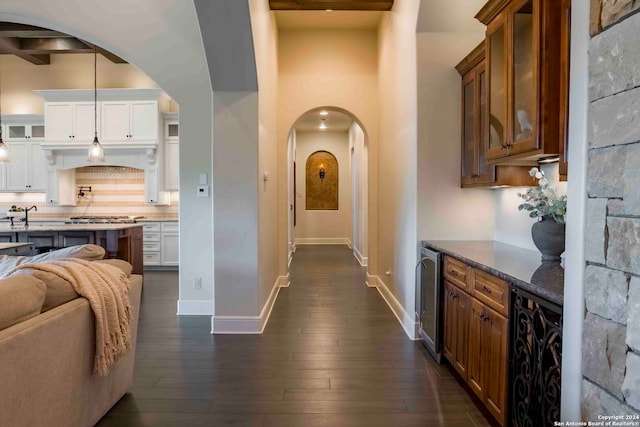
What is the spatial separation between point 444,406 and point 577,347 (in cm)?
119

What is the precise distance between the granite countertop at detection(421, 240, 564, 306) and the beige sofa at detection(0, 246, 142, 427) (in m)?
2.02

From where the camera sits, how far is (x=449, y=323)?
264 centimetres

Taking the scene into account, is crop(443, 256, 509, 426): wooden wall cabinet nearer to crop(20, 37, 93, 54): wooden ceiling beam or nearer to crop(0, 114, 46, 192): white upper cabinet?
crop(20, 37, 93, 54): wooden ceiling beam

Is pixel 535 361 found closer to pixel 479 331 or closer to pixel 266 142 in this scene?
pixel 479 331

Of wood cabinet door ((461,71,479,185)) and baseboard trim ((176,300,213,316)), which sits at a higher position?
wood cabinet door ((461,71,479,185))

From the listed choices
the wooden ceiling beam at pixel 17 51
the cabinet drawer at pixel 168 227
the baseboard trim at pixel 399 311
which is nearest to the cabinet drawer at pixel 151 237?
the cabinet drawer at pixel 168 227

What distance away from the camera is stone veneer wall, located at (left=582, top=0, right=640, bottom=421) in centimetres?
106

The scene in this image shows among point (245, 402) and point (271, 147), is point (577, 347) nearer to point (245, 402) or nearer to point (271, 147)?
point (245, 402)

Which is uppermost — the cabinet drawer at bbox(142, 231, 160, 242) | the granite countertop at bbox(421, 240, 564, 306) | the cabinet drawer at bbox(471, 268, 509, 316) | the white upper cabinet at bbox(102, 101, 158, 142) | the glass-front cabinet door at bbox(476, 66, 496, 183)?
the white upper cabinet at bbox(102, 101, 158, 142)

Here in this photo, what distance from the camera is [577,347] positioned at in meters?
1.28

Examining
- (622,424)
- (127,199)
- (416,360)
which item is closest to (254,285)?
(416,360)

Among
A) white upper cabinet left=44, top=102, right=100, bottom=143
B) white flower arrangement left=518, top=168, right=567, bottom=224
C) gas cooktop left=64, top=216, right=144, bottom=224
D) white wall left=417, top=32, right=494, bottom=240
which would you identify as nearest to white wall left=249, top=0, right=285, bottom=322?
white wall left=417, top=32, right=494, bottom=240

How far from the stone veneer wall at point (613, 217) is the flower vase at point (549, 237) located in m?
0.87

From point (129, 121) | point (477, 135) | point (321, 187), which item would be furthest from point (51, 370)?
point (321, 187)
